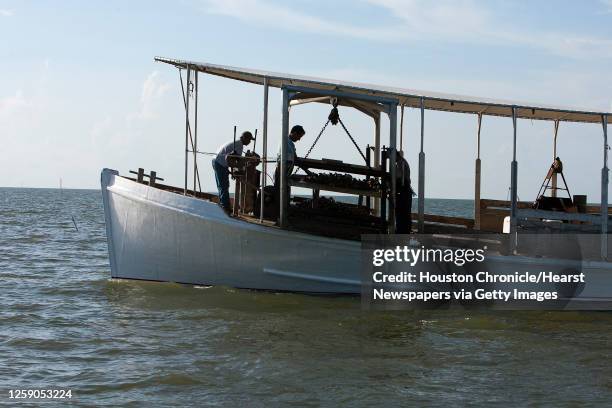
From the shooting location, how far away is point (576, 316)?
11.3 m

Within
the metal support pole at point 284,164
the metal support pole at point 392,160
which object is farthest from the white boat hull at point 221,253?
the metal support pole at point 392,160

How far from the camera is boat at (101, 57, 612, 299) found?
36.4 feet

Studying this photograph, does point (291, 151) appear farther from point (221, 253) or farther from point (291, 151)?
point (221, 253)

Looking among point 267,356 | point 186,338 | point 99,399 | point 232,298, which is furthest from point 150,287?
point 99,399

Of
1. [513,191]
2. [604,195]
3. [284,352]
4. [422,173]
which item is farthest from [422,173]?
[284,352]

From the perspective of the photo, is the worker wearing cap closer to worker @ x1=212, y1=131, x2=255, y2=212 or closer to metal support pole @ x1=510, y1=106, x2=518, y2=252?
worker @ x1=212, y1=131, x2=255, y2=212

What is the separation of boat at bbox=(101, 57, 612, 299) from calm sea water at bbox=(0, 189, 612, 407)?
37cm

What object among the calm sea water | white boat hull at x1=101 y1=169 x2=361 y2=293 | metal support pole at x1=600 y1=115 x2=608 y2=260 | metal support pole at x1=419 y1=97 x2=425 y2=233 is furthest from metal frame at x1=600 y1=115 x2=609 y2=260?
white boat hull at x1=101 y1=169 x2=361 y2=293

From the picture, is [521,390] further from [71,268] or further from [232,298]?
[71,268]

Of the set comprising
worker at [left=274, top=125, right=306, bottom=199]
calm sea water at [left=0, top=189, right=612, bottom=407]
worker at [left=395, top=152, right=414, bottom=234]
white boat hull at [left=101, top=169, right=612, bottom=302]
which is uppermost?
worker at [left=274, top=125, right=306, bottom=199]

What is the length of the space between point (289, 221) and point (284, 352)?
2.61 m

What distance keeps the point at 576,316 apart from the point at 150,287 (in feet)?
20.9

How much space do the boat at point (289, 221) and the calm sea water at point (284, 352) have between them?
14.7 inches

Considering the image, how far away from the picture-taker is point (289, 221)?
440 inches
